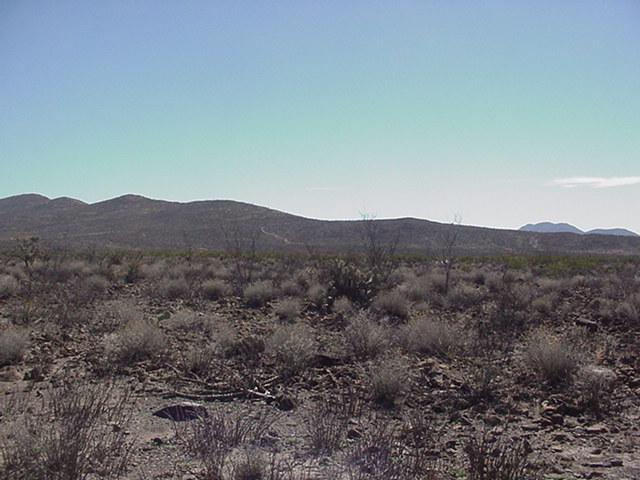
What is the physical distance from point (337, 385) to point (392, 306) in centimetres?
790

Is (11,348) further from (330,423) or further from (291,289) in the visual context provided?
(291,289)

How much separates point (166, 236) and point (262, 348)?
64.2 metres

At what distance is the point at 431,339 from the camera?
35.7 feet

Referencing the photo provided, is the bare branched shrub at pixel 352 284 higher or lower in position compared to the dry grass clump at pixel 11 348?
higher

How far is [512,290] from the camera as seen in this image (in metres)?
20.3

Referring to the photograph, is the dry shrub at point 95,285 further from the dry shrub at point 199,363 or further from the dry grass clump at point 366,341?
the dry grass clump at point 366,341

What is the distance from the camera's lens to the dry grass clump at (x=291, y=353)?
9.06m

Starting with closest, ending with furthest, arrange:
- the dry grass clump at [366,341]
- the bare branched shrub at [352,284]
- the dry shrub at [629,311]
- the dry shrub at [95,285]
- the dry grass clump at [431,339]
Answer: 1. the dry grass clump at [366,341]
2. the dry grass clump at [431,339]
3. the dry shrub at [629,311]
4. the dry shrub at [95,285]
5. the bare branched shrub at [352,284]

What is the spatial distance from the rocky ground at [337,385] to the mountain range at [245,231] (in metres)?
46.7

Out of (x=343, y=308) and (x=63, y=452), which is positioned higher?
(x=63, y=452)

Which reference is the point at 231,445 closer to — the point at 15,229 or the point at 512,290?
the point at 512,290

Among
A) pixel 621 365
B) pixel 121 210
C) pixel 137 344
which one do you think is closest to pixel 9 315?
pixel 137 344

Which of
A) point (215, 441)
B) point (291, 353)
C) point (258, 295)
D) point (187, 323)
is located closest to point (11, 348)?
point (187, 323)

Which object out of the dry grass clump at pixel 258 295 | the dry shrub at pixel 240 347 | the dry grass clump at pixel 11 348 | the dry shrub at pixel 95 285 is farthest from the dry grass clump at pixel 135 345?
the dry shrub at pixel 95 285
